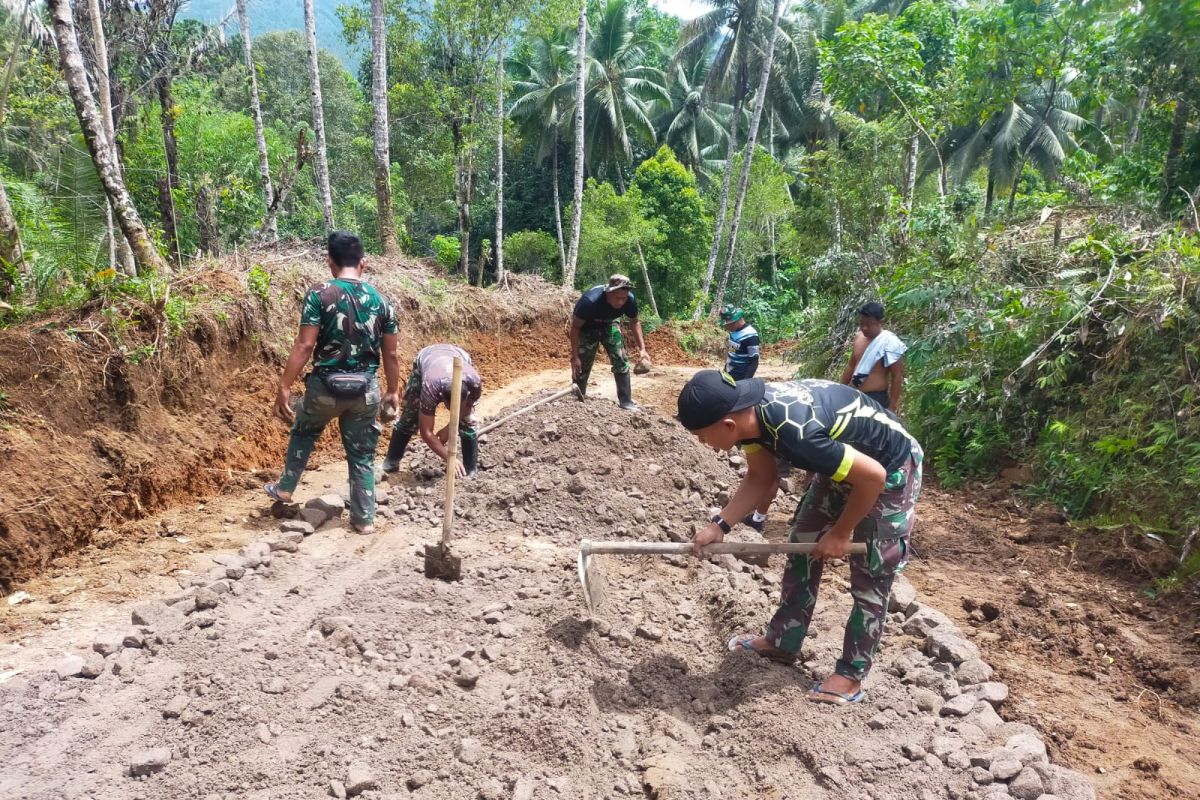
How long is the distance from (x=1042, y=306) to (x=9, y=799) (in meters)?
7.24

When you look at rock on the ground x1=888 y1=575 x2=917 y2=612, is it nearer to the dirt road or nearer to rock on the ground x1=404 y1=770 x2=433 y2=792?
the dirt road

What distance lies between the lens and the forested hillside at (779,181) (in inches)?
203

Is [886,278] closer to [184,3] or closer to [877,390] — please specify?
[877,390]

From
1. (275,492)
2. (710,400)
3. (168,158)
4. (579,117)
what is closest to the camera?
(710,400)

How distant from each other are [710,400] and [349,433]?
276cm

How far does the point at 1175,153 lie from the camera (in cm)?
677

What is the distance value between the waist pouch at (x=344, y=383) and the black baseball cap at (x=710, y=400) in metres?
2.48

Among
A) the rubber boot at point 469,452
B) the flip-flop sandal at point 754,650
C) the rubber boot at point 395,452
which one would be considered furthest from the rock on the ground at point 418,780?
the rubber boot at point 395,452

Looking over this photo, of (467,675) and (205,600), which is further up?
(205,600)

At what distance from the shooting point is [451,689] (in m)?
2.89

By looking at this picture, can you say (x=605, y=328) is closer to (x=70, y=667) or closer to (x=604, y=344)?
(x=604, y=344)

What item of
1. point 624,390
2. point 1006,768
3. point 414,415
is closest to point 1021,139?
point 624,390

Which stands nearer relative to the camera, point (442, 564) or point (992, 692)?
point (992, 692)

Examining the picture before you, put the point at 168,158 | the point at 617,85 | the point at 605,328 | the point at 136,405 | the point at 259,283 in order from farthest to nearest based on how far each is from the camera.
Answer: the point at 617,85
the point at 168,158
the point at 605,328
the point at 259,283
the point at 136,405
